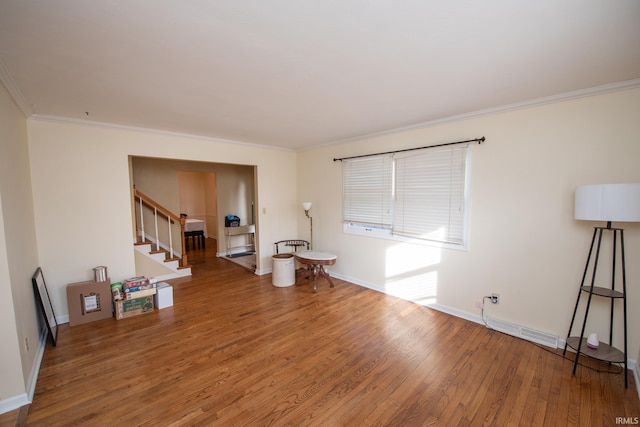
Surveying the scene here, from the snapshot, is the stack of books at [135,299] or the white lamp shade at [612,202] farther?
the stack of books at [135,299]

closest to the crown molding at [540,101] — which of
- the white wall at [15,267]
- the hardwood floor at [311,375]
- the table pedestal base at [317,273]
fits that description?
the hardwood floor at [311,375]

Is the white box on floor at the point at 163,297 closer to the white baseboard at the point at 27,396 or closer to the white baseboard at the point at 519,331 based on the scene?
the white baseboard at the point at 27,396

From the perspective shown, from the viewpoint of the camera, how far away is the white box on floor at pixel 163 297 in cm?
356

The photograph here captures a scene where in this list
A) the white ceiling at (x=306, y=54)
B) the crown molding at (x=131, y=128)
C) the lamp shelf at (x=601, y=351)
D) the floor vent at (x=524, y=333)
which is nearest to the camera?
the white ceiling at (x=306, y=54)

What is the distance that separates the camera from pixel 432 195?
3.41 metres

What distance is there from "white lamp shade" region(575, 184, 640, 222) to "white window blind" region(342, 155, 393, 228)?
2109mm

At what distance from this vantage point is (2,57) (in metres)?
1.74

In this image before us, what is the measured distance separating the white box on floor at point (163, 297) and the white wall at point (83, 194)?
50 cm

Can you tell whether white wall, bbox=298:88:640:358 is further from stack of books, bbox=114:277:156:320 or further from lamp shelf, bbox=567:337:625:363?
stack of books, bbox=114:277:156:320

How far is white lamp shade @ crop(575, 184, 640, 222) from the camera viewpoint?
195 cm

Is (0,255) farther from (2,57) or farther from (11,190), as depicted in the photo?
(2,57)

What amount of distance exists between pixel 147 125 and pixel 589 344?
5.37 m

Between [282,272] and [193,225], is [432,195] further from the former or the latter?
[193,225]

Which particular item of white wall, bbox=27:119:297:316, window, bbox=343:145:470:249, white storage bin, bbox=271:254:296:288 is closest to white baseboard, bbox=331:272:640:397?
window, bbox=343:145:470:249
